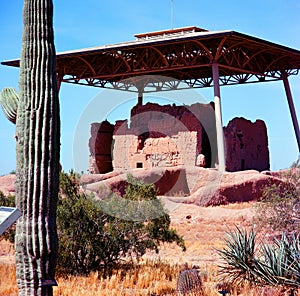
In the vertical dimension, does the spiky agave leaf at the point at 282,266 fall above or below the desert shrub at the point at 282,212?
below

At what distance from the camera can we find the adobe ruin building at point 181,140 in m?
27.8

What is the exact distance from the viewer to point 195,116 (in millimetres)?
27906

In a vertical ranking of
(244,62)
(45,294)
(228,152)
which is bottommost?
(45,294)

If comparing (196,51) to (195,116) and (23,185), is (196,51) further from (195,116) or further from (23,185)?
(23,185)

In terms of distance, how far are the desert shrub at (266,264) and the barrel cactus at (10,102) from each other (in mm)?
4598

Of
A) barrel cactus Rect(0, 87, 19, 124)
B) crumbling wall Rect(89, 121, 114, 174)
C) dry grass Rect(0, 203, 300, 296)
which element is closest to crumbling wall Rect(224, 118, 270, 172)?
crumbling wall Rect(89, 121, 114, 174)

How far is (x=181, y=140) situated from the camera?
27.9 metres

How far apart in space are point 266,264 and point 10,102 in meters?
4.97

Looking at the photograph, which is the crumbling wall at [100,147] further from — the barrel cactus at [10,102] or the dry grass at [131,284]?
the barrel cactus at [10,102]

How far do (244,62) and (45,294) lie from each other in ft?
74.7

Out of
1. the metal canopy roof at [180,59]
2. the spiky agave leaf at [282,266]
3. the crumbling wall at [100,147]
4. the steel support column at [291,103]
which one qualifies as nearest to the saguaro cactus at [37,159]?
the spiky agave leaf at [282,266]

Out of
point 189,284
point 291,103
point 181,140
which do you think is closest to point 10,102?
point 189,284

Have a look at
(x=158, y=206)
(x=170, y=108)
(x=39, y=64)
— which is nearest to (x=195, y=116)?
(x=170, y=108)

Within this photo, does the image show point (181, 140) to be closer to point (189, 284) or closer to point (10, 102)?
point (189, 284)
